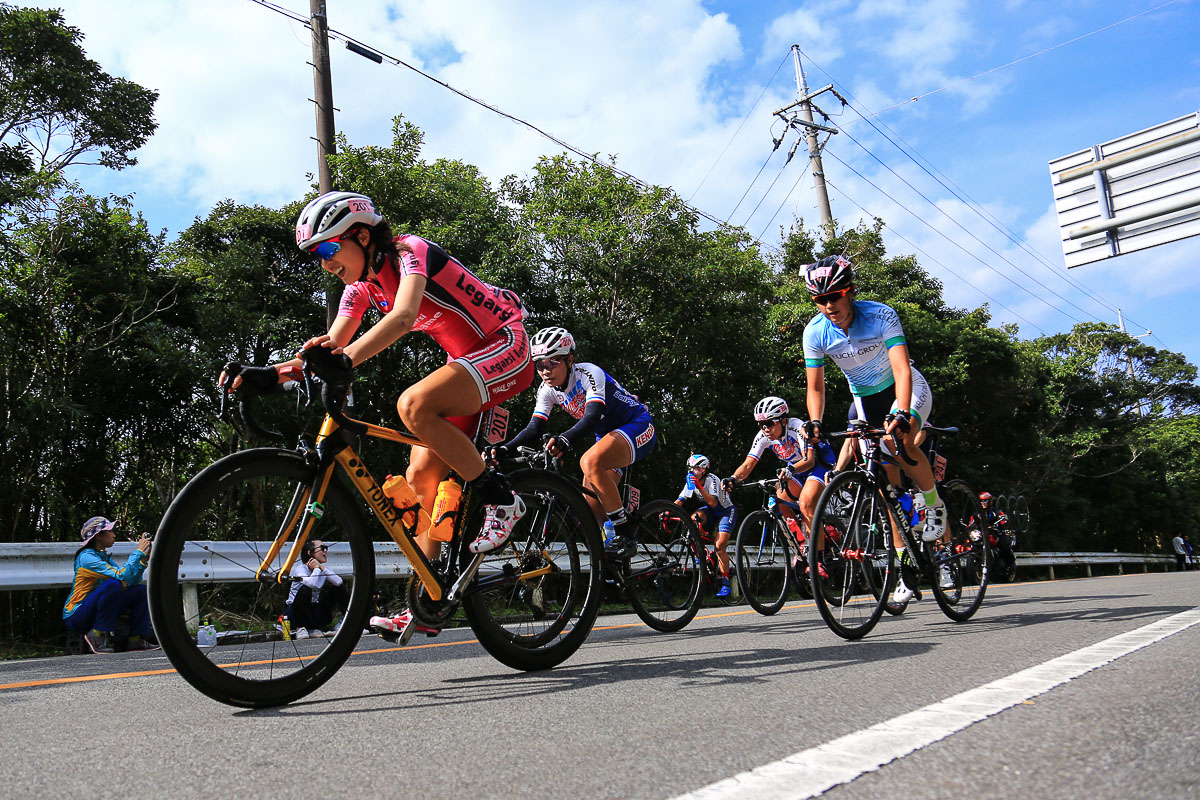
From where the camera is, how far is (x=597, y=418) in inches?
248

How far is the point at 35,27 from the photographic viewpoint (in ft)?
52.5

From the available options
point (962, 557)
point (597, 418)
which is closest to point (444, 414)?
point (597, 418)

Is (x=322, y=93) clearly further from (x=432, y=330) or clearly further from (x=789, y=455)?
(x=432, y=330)

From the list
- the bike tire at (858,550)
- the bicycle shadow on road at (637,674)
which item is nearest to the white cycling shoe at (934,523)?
the bike tire at (858,550)

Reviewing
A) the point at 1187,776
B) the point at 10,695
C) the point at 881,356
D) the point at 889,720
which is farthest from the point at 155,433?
the point at 1187,776

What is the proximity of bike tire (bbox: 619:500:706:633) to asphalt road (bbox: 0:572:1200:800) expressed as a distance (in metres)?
1.91

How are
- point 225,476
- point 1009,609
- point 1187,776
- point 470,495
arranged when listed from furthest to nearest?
point 1009,609, point 470,495, point 225,476, point 1187,776

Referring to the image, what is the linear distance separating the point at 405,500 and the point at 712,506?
6.14m

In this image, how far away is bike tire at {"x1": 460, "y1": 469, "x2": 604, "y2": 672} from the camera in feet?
12.8

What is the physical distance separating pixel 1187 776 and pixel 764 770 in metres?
0.84

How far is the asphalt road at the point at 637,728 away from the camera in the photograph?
1.93 metres

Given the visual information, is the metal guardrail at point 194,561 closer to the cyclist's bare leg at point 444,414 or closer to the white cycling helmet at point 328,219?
the cyclist's bare leg at point 444,414

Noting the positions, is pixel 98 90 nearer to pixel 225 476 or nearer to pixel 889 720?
pixel 225 476

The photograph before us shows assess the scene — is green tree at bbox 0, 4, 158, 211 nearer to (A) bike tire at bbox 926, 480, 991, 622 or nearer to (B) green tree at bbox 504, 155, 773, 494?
(B) green tree at bbox 504, 155, 773, 494
